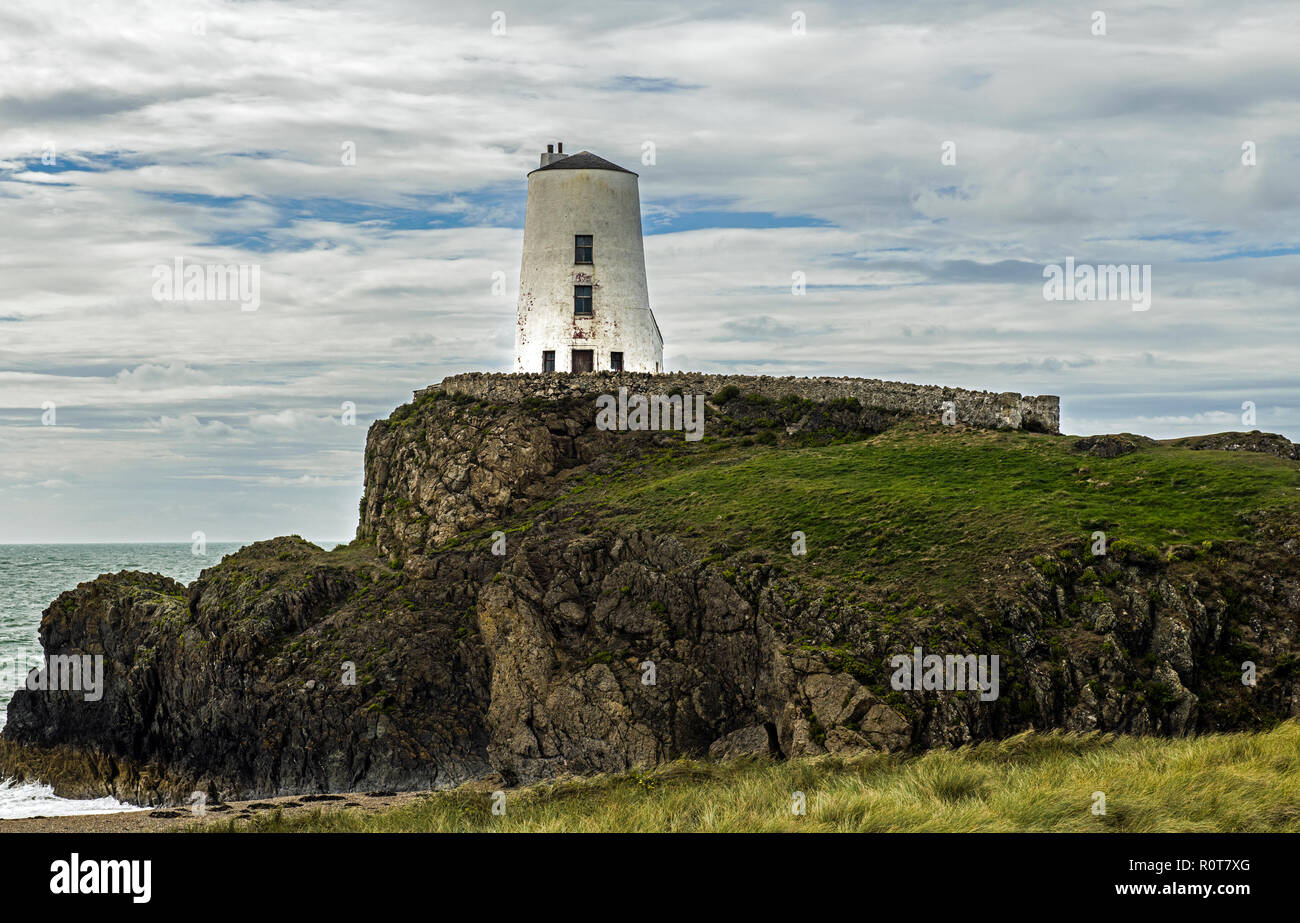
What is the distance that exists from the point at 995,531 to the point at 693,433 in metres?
15.3

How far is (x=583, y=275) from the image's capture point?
48031mm

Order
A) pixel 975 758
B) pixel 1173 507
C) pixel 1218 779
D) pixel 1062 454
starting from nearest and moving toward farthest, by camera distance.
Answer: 1. pixel 1218 779
2. pixel 975 758
3. pixel 1173 507
4. pixel 1062 454

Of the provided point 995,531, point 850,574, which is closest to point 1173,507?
point 995,531

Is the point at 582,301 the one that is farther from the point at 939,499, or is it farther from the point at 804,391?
the point at 939,499

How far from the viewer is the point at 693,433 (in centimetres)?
4281

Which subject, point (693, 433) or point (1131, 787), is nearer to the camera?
point (1131, 787)

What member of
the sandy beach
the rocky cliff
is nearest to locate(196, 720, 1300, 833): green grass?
the rocky cliff

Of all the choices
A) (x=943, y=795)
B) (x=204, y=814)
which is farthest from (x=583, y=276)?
(x=943, y=795)

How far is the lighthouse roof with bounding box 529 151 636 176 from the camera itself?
48.8m

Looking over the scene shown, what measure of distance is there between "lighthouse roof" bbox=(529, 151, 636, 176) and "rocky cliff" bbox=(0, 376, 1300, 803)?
10453mm

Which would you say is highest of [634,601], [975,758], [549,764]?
[634,601]

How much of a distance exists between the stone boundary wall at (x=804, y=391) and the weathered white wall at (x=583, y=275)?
4153 mm

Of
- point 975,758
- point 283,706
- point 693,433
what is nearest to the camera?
point 975,758

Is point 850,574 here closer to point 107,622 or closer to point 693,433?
point 693,433
